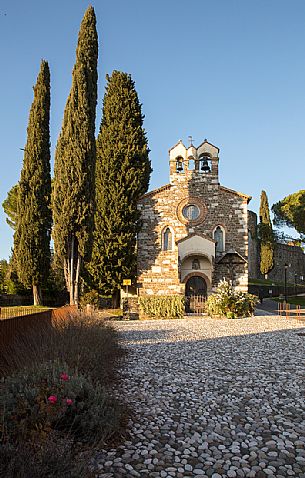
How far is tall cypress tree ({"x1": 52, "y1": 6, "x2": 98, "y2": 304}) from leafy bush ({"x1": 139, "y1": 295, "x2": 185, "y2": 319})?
10.7 ft

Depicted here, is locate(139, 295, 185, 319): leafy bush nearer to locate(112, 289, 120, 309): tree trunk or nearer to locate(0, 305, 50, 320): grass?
locate(112, 289, 120, 309): tree trunk

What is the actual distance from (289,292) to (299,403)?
35.3 metres

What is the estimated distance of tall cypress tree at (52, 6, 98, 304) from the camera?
1798 centimetres

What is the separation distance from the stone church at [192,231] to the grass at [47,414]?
51.6 feet

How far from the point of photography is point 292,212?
39.1m

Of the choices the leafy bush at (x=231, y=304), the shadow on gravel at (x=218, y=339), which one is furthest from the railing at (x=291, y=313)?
the shadow on gravel at (x=218, y=339)

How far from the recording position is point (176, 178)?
23.8m

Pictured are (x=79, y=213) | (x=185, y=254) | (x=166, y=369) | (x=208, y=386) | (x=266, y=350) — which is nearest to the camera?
(x=208, y=386)

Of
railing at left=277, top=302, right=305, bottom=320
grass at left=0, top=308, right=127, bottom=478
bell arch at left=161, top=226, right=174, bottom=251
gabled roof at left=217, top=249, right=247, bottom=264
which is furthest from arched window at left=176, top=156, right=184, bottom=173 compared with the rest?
grass at left=0, top=308, right=127, bottom=478

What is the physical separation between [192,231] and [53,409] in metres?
20.1

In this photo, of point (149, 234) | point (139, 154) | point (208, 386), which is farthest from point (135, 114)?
point (208, 386)

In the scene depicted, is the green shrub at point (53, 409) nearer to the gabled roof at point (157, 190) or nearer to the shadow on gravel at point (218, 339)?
the shadow on gravel at point (218, 339)

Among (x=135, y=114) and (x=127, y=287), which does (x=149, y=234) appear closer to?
(x=127, y=287)

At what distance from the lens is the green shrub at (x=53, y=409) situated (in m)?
3.47
